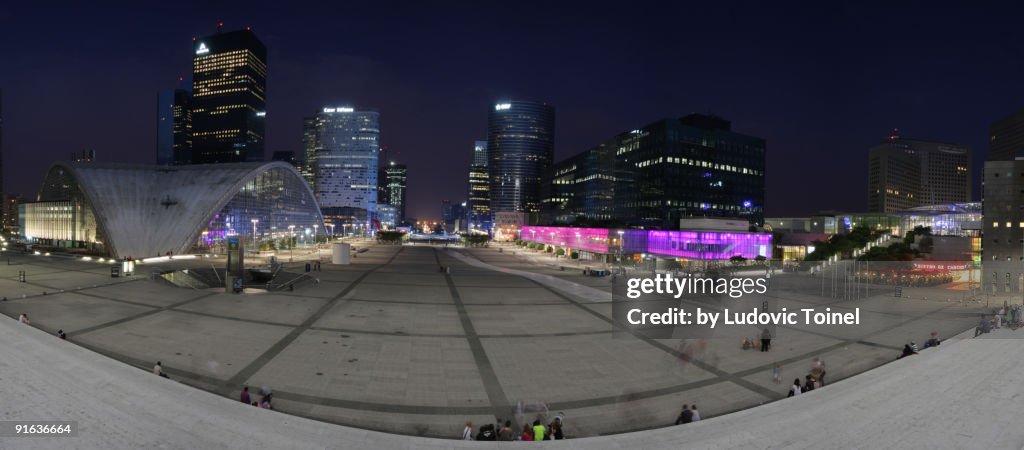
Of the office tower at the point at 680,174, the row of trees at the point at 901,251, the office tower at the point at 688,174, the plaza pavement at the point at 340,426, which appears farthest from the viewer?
the office tower at the point at 680,174

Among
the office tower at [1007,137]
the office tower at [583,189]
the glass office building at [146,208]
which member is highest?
the office tower at [1007,137]

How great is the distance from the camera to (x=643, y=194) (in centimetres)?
12294

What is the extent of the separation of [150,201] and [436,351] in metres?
61.6

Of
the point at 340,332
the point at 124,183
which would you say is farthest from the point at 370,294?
the point at 124,183

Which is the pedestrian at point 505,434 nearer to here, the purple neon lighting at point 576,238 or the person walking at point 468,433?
the person walking at point 468,433

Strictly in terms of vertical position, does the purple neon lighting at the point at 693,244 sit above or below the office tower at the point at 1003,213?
below

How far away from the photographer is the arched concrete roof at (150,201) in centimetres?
5669

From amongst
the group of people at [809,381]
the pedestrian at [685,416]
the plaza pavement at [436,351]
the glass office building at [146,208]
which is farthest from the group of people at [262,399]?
the glass office building at [146,208]

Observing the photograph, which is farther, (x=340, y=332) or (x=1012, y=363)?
(x=340, y=332)

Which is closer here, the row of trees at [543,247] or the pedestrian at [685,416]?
the pedestrian at [685,416]

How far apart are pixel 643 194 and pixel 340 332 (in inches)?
4381

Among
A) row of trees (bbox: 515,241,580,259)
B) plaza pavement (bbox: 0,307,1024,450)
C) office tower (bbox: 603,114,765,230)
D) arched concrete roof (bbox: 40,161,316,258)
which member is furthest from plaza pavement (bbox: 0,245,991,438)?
office tower (bbox: 603,114,765,230)

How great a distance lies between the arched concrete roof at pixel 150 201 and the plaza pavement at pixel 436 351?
26.4m

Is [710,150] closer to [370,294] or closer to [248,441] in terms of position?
[370,294]
